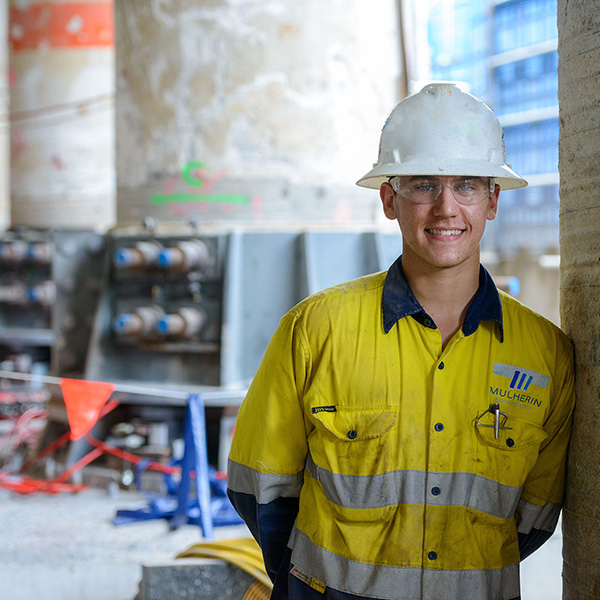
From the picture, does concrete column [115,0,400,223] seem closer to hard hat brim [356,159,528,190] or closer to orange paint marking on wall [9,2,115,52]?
hard hat brim [356,159,528,190]

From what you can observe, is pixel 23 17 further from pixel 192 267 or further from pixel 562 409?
pixel 562 409

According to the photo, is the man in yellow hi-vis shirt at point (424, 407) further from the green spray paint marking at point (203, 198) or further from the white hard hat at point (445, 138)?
the green spray paint marking at point (203, 198)

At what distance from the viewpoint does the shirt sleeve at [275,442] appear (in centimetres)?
206

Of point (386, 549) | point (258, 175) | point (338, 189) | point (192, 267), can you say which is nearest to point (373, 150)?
point (338, 189)

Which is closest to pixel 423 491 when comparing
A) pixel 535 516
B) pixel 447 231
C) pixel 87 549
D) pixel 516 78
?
pixel 535 516

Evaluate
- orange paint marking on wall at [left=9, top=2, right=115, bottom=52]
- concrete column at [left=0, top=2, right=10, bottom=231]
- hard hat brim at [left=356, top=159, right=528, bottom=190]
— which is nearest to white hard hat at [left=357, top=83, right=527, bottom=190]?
hard hat brim at [left=356, top=159, right=528, bottom=190]

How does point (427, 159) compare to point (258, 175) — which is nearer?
point (427, 159)

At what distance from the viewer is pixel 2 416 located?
7.61m

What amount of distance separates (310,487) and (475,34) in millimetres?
15162

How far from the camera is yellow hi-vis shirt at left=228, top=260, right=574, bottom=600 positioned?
6.33 ft

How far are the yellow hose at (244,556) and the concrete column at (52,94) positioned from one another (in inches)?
320

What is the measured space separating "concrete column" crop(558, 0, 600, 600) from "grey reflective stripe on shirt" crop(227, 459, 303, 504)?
2.51 feet

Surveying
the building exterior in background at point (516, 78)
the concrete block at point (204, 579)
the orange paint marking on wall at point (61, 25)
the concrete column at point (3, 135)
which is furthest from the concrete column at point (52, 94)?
the concrete block at point (204, 579)

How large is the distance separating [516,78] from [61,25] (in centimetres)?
906
